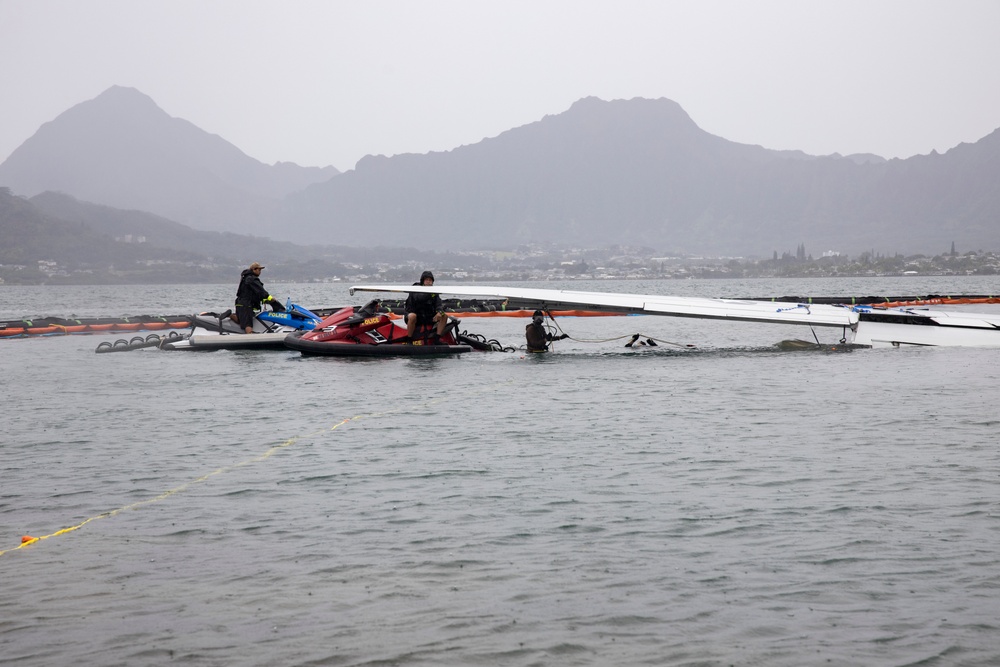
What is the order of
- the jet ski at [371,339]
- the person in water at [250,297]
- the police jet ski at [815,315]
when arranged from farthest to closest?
the person in water at [250,297], the police jet ski at [815,315], the jet ski at [371,339]

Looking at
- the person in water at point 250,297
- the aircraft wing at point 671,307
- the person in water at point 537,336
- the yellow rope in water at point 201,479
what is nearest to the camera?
the yellow rope in water at point 201,479

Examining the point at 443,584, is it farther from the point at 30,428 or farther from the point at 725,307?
the point at 725,307

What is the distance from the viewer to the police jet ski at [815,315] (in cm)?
2797

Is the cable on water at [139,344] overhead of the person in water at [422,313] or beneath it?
beneath

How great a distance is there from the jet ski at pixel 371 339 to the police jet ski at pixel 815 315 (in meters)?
1.05

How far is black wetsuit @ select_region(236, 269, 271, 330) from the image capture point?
29.1 metres

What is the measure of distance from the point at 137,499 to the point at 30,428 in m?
6.64

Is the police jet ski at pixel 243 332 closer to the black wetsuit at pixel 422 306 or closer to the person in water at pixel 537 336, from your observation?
the black wetsuit at pixel 422 306

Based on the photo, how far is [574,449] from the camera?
1438 cm

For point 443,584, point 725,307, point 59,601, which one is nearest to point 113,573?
point 59,601

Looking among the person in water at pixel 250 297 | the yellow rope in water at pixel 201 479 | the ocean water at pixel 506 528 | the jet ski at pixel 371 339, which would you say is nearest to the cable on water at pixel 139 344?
the person in water at pixel 250 297

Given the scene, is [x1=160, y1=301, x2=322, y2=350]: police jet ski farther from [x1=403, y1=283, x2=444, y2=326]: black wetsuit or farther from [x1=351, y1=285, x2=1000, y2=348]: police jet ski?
[x1=403, y1=283, x2=444, y2=326]: black wetsuit

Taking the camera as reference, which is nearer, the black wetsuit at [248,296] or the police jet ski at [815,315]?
the police jet ski at [815,315]

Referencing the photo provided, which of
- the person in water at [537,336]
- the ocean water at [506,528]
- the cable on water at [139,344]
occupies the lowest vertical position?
the ocean water at [506,528]
